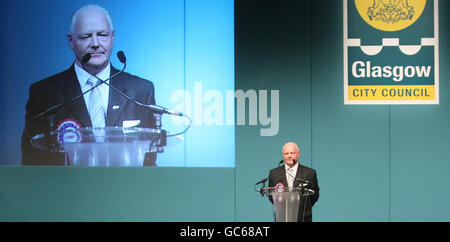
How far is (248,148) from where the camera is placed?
Answer: 6.50m

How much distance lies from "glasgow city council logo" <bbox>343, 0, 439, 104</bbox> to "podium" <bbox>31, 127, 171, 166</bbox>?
243 centimetres

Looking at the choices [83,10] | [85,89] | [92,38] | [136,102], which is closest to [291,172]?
[136,102]

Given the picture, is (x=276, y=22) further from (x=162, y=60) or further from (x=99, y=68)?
(x=99, y=68)

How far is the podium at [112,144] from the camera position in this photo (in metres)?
6.64

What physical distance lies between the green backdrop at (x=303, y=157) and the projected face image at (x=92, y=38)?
137 centimetres

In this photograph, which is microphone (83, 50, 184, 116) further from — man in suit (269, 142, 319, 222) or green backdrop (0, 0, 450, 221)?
man in suit (269, 142, 319, 222)

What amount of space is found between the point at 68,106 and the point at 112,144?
29.5 inches

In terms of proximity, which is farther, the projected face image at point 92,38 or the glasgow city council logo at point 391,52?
the projected face image at point 92,38

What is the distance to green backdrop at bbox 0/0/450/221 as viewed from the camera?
251 inches

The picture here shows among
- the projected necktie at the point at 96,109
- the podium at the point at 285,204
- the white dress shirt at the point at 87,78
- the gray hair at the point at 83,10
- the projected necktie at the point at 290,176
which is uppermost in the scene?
the gray hair at the point at 83,10

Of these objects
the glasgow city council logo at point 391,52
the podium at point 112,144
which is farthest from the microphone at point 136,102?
the glasgow city council logo at point 391,52

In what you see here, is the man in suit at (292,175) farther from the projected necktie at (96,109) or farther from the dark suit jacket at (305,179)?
the projected necktie at (96,109)

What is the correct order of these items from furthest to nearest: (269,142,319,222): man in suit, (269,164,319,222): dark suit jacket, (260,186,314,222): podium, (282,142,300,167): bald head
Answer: (282,142,300,167): bald head < (269,142,319,222): man in suit < (269,164,319,222): dark suit jacket < (260,186,314,222): podium

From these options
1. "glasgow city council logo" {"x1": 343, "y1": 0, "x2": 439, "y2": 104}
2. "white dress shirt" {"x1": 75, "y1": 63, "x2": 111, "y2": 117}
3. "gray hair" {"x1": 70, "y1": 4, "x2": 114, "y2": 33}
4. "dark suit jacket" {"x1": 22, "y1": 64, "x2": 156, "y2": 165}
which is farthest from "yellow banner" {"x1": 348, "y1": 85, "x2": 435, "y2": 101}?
"gray hair" {"x1": 70, "y1": 4, "x2": 114, "y2": 33}
